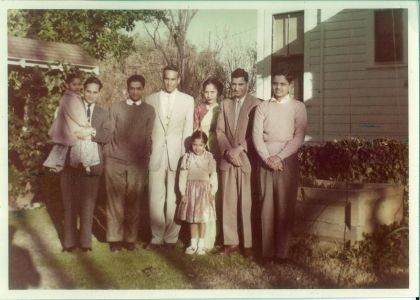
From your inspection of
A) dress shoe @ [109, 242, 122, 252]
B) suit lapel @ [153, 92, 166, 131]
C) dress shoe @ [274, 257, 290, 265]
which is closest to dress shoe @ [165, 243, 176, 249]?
dress shoe @ [109, 242, 122, 252]

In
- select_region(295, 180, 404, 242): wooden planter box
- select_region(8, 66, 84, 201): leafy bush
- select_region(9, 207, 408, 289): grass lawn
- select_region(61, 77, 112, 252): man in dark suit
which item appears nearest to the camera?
select_region(295, 180, 404, 242): wooden planter box

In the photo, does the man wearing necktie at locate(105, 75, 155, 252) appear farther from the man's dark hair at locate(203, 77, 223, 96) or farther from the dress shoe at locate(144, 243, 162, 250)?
the man's dark hair at locate(203, 77, 223, 96)

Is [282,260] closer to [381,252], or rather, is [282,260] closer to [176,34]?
[381,252]

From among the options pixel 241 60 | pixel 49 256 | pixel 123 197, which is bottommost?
pixel 49 256

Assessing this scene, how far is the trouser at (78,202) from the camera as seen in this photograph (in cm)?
468

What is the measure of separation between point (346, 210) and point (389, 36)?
5.56ft

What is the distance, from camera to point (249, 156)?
182 inches

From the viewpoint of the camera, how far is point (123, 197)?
4691 mm

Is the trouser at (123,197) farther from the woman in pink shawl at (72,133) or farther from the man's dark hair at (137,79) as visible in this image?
the man's dark hair at (137,79)

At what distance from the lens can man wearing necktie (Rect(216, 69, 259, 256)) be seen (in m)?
4.62

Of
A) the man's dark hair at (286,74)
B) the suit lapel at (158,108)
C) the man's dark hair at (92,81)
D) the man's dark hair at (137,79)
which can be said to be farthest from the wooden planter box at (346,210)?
the man's dark hair at (92,81)

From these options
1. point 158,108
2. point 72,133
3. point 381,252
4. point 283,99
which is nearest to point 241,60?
point 283,99

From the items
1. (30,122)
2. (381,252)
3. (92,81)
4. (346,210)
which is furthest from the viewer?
(30,122)

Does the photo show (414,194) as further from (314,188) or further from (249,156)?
(249,156)
